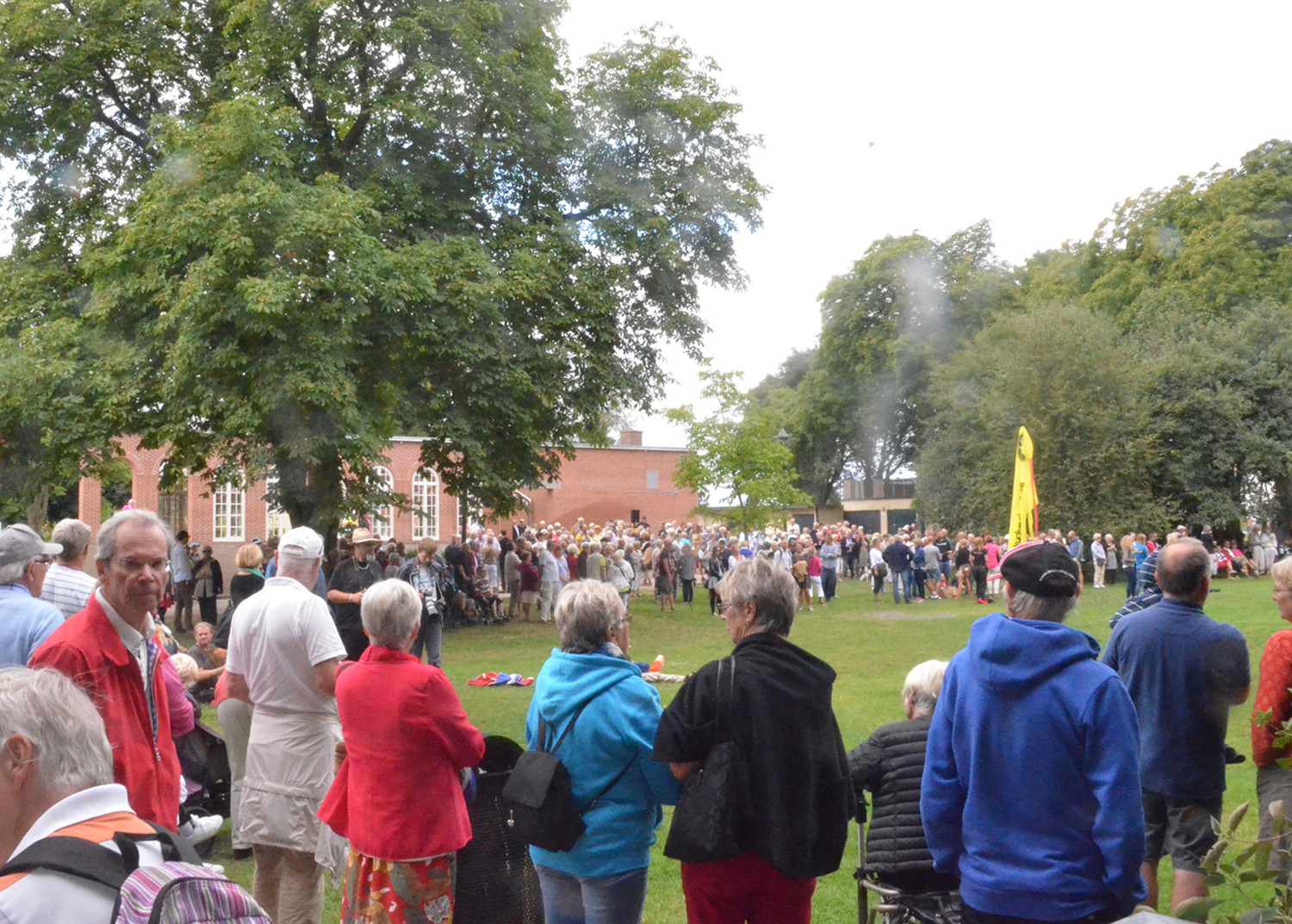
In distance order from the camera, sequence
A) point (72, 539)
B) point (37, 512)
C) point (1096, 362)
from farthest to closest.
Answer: point (1096, 362) < point (37, 512) < point (72, 539)

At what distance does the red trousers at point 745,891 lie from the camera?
11.8 feet

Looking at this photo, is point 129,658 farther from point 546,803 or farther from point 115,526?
point 546,803

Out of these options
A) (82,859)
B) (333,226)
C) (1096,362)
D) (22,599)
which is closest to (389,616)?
(22,599)

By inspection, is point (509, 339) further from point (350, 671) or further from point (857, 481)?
point (857, 481)

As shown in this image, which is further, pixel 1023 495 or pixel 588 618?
pixel 1023 495

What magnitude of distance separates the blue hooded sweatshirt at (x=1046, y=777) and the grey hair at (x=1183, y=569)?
5.61 feet

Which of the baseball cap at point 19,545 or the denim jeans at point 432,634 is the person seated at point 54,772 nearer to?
the baseball cap at point 19,545

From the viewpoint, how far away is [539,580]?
2620 centimetres

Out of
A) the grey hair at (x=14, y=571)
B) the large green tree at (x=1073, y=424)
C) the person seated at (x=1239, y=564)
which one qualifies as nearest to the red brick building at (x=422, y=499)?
the large green tree at (x=1073, y=424)

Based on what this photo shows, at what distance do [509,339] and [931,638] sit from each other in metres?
9.65

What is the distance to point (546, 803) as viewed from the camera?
376cm

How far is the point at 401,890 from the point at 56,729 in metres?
2.56

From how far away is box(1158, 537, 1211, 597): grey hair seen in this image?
4728 millimetres

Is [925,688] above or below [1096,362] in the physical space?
below
